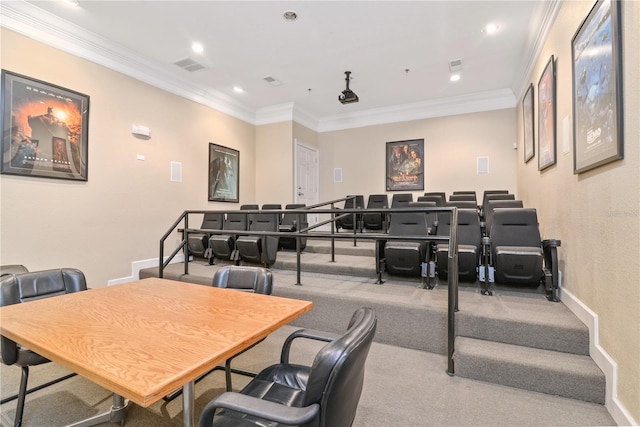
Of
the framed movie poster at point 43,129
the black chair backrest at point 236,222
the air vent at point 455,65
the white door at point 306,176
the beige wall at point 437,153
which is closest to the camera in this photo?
the framed movie poster at point 43,129

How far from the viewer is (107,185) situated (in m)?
4.40

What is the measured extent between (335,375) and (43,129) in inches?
190

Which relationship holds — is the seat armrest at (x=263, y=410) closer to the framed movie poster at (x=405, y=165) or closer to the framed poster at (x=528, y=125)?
the framed poster at (x=528, y=125)

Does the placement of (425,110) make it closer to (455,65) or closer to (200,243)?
(455,65)

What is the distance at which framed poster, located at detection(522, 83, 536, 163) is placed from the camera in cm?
438

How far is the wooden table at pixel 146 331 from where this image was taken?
97 cm

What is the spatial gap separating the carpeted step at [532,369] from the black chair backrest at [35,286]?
2964mm

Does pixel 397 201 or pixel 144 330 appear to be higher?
pixel 397 201

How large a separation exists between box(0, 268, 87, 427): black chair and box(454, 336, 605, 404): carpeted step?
2.81 m

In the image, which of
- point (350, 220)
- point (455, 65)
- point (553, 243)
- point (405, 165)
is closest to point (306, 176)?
point (350, 220)

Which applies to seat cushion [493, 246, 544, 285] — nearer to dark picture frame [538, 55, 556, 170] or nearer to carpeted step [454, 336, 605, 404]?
carpeted step [454, 336, 605, 404]

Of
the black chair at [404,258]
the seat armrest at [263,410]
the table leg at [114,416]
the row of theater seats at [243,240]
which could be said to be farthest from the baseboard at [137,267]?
the seat armrest at [263,410]

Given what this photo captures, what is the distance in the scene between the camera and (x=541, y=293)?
3.04m

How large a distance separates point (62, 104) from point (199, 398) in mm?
4206
